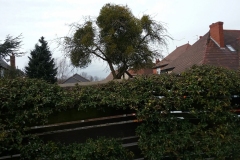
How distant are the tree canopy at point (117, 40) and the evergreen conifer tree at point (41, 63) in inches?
118

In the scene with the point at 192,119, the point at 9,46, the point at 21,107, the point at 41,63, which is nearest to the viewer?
the point at 21,107

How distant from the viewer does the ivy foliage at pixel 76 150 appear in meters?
3.64

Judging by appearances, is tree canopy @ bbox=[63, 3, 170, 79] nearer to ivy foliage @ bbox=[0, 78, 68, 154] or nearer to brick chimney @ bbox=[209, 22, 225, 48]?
brick chimney @ bbox=[209, 22, 225, 48]

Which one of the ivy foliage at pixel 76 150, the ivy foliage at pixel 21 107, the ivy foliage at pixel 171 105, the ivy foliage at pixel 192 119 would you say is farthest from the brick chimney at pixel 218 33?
the ivy foliage at pixel 21 107

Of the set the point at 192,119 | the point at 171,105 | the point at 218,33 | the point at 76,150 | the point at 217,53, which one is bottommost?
the point at 76,150

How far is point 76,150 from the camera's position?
379 cm

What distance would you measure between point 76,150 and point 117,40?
1848 centimetres

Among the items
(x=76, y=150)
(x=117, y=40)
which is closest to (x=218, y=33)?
(x=117, y=40)

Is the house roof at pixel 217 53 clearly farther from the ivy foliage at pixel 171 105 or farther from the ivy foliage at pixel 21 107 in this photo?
the ivy foliage at pixel 21 107

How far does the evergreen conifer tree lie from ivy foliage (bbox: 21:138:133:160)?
20.1 metres

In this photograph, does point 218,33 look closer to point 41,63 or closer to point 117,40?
point 117,40

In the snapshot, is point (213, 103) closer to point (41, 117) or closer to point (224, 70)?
point (224, 70)

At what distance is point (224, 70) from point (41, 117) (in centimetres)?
311

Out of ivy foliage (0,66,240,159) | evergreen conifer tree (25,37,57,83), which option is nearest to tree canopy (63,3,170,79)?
evergreen conifer tree (25,37,57,83)
